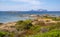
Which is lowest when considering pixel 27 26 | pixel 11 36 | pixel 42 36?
pixel 27 26

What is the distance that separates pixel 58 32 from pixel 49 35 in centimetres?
48

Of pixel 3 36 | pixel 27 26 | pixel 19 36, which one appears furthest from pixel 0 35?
pixel 27 26

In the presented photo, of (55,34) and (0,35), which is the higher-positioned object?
(55,34)

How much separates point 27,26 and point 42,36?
1354 centimetres

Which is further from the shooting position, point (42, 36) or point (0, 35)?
point (0, 35)

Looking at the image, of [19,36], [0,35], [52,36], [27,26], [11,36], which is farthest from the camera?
[27,26]

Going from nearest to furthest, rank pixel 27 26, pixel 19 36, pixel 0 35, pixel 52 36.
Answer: pixel 52 36, pixel 0 35, pixel 19 36, pixel 27 26

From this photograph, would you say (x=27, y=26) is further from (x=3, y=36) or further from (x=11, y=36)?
(x=3, y=36)

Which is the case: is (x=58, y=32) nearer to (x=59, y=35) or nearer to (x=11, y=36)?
(x=59, y=35)

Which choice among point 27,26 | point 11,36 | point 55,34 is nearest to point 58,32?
point 55,34

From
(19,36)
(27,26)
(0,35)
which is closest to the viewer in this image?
(0,35)

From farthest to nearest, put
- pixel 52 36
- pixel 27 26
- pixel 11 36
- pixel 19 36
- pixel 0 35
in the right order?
pixel 27 26 → pixel 11 36 → pixel 19 36 → pixel 0 35 → pixel 52 36

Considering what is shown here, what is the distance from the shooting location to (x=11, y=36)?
1493 cm

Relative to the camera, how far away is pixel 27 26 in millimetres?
23250
